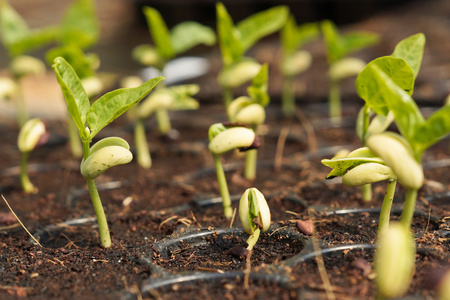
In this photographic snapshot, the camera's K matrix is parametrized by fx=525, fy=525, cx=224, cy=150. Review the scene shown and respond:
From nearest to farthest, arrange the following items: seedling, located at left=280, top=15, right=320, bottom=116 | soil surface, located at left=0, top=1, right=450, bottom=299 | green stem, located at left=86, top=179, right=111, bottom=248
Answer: soil surface, located at left=0, top=1, right=450, bottom=299 < green stem, located at left=86, top=179, right=111, bottom=248 < seedling, located at left=280, top=15, right=320, bottom=116

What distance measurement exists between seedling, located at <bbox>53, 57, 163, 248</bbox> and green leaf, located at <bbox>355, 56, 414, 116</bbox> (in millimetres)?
328

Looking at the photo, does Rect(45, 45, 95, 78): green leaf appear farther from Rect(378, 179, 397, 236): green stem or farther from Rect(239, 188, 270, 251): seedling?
Rect(378, 179, 397, 236): green stem

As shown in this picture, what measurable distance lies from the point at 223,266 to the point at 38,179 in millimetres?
776

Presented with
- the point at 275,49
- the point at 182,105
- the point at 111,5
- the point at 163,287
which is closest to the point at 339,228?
the point at 163,287

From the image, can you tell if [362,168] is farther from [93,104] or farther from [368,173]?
[93,104]

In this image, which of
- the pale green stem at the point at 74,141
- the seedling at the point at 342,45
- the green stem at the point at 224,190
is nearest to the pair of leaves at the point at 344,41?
the seedling at the point at 342,45

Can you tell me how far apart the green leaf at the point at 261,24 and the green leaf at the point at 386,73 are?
609mm

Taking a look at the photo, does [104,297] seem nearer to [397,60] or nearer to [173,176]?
[397,60]

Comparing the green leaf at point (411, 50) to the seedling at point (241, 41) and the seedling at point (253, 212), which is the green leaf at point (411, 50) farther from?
the seedling at point (241, 41)

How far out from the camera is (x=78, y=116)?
0.80 metres

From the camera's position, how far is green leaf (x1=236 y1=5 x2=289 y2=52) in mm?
1378

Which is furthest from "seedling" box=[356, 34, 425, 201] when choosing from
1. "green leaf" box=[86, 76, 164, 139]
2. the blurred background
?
the blurred background

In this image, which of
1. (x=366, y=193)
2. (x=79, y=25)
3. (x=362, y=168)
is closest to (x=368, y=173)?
(x=362, y=168)

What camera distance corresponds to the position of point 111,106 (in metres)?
0.81
